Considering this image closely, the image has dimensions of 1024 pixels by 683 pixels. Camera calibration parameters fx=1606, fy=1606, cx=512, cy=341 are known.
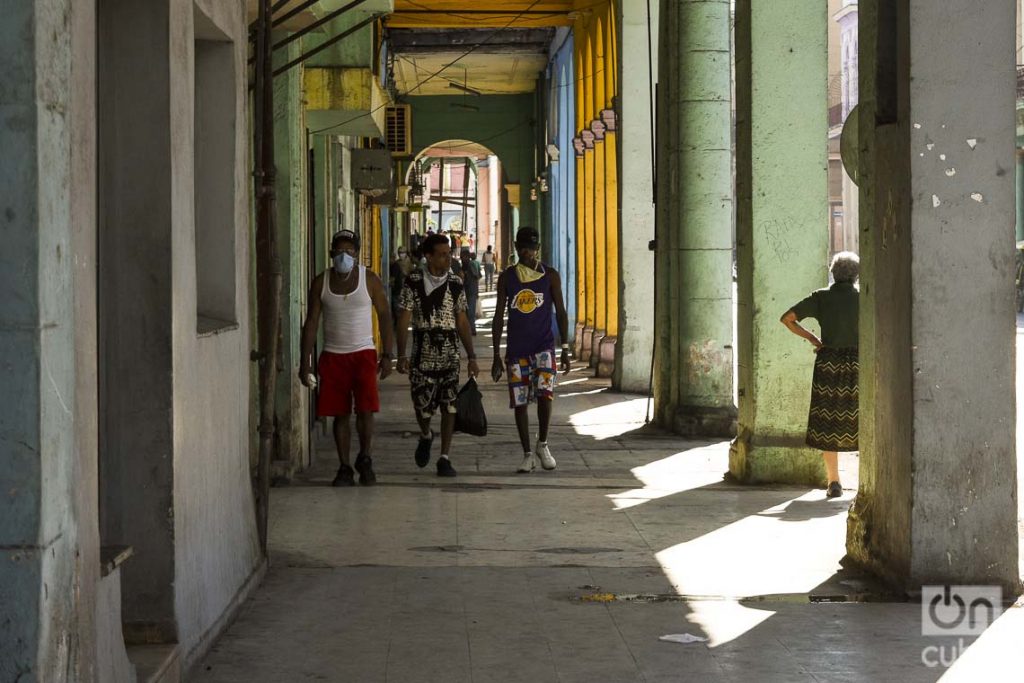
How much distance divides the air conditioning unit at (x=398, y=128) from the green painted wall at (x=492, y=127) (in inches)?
279

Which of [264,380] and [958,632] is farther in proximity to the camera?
[264,380]

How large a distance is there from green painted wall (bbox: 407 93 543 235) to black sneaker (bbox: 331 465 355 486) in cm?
2564

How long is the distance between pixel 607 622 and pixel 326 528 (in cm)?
274

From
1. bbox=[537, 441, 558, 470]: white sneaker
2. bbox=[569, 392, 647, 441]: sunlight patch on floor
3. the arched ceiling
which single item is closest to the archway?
the arched ceiling

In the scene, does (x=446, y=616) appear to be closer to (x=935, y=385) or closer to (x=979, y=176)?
(x=935, y=385)

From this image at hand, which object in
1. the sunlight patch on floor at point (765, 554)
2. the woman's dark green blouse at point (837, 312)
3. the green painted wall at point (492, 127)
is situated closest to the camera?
the sunlight patch on floor at point (765, 554)

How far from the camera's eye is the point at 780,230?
10570 millimetres

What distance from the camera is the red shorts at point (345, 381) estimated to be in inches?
404

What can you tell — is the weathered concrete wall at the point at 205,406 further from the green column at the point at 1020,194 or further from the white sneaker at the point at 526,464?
the green column at the point at 1020,194

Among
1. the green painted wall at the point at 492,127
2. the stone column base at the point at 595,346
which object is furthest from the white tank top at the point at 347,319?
the green painted wall at the point at 492,127

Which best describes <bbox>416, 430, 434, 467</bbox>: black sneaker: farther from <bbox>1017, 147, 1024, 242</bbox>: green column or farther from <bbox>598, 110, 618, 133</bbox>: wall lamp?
<bbox>1017, 147, 1024, 242</bbox>: green column

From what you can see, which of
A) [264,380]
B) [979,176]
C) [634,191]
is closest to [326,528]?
[264,380]

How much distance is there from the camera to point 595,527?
8.87 m

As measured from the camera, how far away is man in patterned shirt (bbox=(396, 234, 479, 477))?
10.9m
